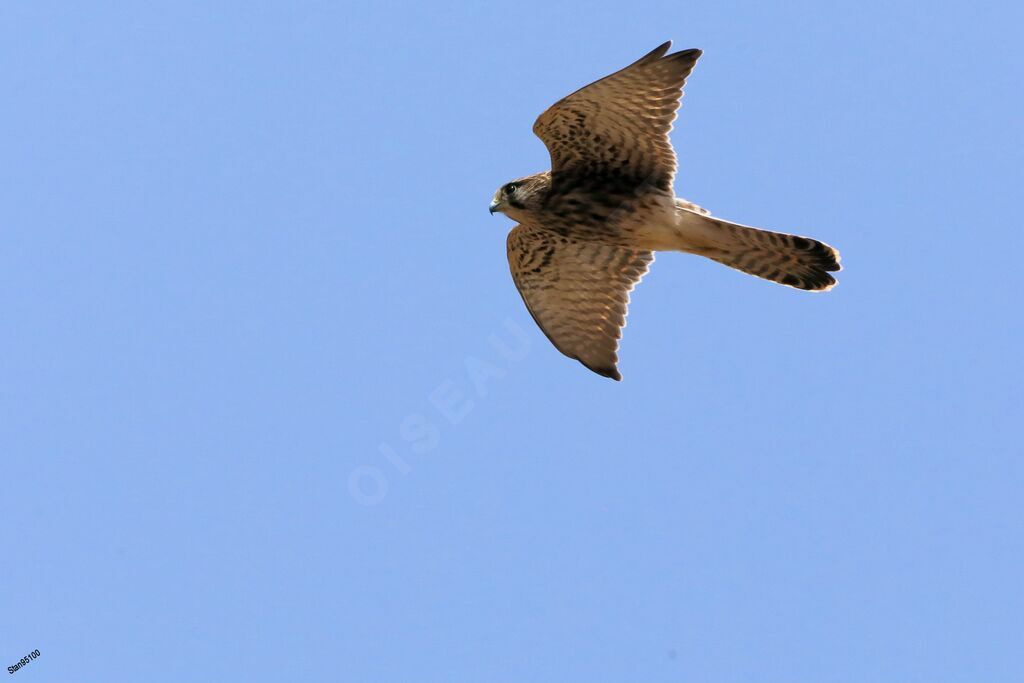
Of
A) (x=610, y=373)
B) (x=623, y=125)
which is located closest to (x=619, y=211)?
(x=623, y=125)

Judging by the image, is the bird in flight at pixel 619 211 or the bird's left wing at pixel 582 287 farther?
the bird's left wing at pixel 582 287

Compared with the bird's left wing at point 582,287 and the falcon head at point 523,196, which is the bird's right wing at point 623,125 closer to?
the falcon head at point 523,196

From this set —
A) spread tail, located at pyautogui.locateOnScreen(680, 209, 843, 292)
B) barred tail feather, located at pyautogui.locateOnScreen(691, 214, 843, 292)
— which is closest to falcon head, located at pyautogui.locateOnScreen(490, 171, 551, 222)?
spread tail, located at pyautogui.locateOnScreen(680, 209, 843, 292)

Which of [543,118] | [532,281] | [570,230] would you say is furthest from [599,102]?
[532,281]

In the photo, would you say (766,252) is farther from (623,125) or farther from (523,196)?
(523,196)

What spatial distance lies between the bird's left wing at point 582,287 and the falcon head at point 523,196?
357 mm

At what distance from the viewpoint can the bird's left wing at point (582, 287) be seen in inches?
394

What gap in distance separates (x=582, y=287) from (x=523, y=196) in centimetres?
100

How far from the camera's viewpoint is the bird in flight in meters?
8.98

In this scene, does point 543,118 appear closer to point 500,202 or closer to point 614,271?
point 500,202

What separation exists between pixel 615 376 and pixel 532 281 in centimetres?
102

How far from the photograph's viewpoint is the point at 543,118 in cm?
914

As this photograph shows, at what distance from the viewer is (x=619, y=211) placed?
368 inches

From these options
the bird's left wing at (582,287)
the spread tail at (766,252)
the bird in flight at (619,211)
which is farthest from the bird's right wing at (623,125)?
the bird's left wing at (582,287)
